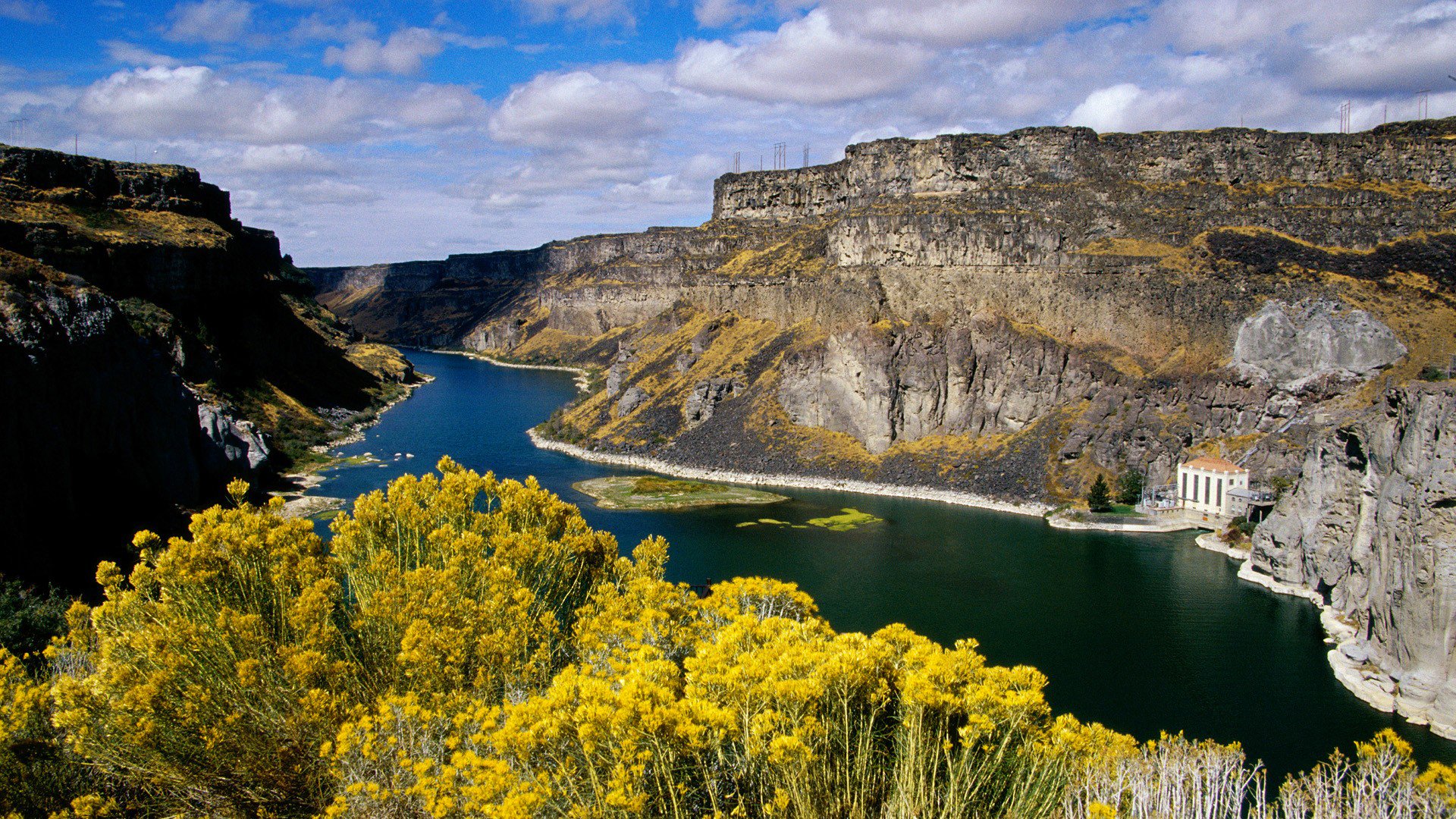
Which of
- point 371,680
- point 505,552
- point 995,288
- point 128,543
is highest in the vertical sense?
point 995,288

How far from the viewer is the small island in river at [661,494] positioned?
6512 cm

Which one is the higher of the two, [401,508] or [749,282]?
[749,282]

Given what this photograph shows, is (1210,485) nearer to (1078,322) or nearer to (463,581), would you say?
(1078,322)

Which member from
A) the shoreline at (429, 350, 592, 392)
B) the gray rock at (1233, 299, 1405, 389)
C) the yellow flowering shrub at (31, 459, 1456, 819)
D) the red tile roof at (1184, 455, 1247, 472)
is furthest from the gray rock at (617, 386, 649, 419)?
the yellow flowering shrub at (31, 459, 1456, 819)

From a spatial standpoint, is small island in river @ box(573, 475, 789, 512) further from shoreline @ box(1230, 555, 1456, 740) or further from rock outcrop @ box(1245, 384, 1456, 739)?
shoreline @ box(1230, 555, 1456, 740)

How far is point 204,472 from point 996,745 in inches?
2332

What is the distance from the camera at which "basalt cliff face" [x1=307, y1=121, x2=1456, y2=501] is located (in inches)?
2466

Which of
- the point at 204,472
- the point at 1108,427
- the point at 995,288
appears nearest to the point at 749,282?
the point at 995,288

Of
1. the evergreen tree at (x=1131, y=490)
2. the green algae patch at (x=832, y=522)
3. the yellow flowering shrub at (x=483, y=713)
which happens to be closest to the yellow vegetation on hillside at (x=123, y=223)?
the green algae patch at (x=832, y=522)

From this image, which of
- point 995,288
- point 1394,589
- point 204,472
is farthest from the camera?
point 995,288

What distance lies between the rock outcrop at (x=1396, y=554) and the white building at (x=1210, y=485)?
1348 cm

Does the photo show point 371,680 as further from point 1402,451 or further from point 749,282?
point 749,282

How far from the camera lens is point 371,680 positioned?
14859 mm

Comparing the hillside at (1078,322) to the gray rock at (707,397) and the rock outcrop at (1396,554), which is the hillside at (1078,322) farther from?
the rock outcrop at (1396,554)
